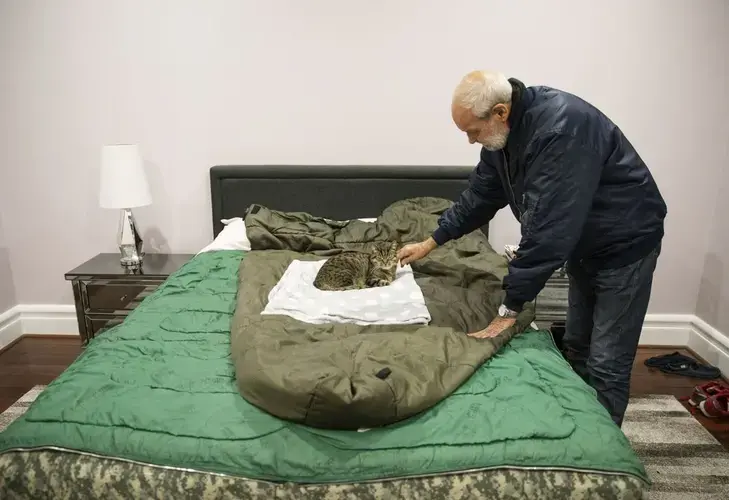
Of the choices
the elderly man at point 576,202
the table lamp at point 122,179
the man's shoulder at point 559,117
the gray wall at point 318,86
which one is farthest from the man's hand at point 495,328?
the table lamp at point 122,179

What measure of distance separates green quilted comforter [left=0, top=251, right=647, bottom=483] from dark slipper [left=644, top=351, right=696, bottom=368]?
5.52 feet

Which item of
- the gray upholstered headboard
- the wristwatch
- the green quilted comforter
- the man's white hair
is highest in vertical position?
the man's white hair

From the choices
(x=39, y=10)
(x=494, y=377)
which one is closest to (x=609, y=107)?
(x=494, y=377)

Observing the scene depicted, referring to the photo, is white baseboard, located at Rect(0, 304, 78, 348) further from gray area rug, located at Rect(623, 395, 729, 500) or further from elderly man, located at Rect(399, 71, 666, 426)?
gray area rug, located at Rect(623, 395, 729, 500)

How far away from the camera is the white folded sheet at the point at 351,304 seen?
193cm

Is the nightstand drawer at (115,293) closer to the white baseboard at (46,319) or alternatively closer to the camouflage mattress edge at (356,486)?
the white baseboard at (46,319)

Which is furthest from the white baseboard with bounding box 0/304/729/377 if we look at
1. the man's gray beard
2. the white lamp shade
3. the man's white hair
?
the man's white hair

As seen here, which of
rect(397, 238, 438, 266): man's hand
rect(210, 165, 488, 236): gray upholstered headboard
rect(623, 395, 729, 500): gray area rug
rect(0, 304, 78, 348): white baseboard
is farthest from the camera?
rect(0, 304, 78, 348): white baseboard

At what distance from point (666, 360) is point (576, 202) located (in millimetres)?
1910

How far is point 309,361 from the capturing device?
1.51 metres

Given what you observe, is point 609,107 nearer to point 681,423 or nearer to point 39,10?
point 681,423

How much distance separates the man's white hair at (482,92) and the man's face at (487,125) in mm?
20

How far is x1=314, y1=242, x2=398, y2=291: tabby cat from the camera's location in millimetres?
2258

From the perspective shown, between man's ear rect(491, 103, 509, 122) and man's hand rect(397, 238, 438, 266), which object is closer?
man's ear rect(491, 103, 509, 122)
